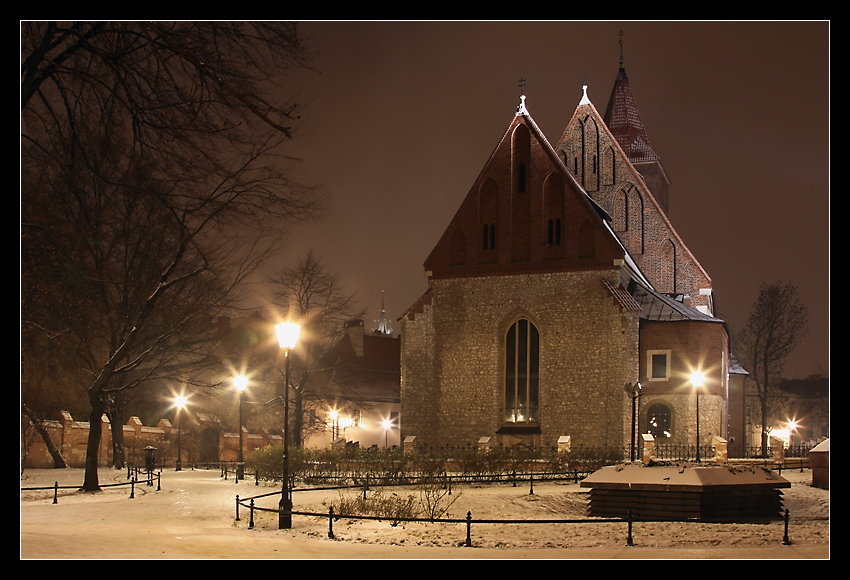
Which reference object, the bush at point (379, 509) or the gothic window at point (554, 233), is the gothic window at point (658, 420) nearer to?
the gothic window at point (554, 233)

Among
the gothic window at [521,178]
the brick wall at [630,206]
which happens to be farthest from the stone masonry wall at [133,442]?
the brick wall at [630,206]

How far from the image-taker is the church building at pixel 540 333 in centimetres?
3288

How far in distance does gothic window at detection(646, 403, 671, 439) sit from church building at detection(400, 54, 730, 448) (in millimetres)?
45

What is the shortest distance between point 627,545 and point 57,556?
872 cm

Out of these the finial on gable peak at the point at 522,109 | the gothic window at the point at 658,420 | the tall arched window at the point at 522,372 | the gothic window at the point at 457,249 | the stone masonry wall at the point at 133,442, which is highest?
the finial on gable peak at the point at 522,109

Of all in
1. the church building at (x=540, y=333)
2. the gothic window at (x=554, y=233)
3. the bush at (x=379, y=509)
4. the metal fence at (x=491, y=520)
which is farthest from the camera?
the gothic window at (x=554, y=233)

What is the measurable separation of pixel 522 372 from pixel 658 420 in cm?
582

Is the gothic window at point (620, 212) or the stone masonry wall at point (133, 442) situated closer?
the stone masonry wall at point (133, 442)

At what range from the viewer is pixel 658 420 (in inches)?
1342

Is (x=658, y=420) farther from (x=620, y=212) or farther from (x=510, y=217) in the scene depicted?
(x=620, y=212)

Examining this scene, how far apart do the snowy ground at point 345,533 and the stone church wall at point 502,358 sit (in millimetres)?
11311
